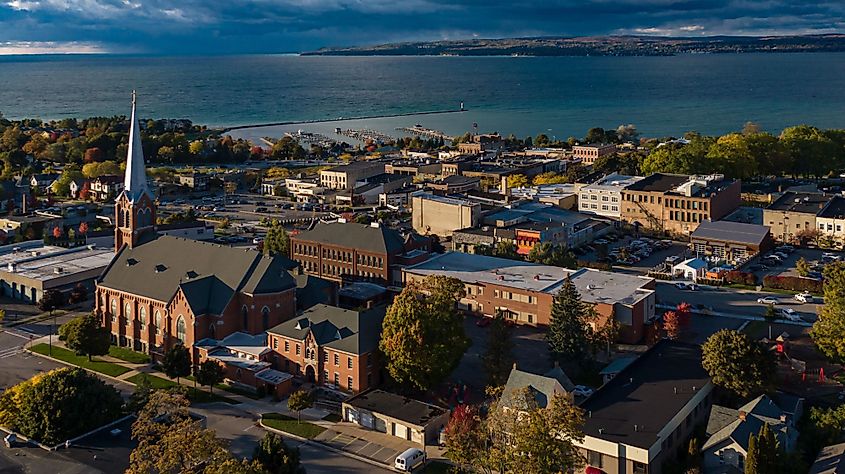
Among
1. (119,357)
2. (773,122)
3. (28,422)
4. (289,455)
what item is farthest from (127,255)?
(773,122)

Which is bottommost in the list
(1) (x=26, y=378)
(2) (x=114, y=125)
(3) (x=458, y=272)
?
(1) (x=26, y=378)

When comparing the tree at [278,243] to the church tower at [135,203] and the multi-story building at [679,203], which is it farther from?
the multi-story building at [679,203]

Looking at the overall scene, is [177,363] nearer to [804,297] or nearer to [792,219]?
[804,297]

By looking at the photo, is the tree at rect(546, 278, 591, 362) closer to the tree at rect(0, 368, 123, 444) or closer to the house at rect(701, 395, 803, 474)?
the house at rect(701, 395, 803, 474)

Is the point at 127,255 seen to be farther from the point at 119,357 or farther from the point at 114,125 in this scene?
the point at 114,125

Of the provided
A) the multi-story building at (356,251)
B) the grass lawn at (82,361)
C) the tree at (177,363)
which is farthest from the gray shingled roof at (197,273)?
the multi-story building at (356,251)

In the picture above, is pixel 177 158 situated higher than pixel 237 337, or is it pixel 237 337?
pixel 177 158

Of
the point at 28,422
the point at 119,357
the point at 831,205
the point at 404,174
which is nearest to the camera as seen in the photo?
the point at 28,422
